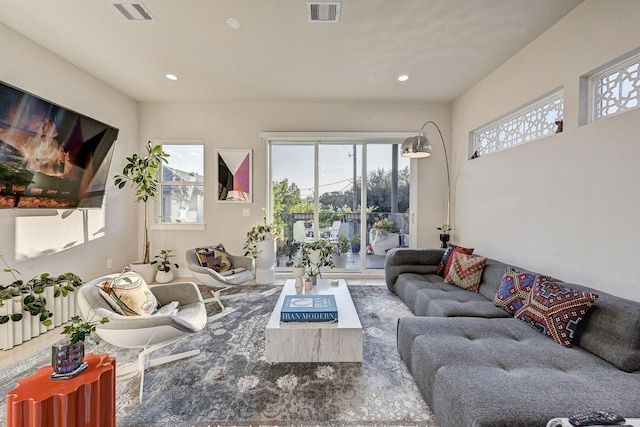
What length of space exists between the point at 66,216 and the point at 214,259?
5.68 feet

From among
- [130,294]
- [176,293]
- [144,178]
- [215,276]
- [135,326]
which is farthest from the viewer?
[144,178]

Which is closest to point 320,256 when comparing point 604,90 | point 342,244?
point 342,244

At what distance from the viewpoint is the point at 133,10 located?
2258 mm

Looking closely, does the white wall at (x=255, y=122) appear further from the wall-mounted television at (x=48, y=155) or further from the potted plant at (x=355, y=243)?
the potted plant at (x=355, y=243)

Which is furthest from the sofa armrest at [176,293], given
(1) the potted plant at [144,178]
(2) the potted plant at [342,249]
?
(2) the potted plant at [342,249]

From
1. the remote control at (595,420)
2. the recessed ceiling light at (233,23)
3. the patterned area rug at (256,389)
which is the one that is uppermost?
the recessed ceiling light at (233,23)

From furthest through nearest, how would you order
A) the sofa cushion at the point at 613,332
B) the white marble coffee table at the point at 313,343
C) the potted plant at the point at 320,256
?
the potted plant at the point at 320,256
the white marble coffee table at the point at 313,343
the sofa cushion at the point at 613,332

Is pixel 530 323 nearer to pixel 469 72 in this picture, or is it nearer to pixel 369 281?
pixel 369 281

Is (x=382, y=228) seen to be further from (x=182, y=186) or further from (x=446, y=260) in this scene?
(x=182, y=186)

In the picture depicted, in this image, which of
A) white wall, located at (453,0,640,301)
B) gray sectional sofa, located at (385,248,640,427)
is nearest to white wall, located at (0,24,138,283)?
gray sectional sofa, located at (385,248,640,427)

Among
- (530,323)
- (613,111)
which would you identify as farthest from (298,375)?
(613,111)

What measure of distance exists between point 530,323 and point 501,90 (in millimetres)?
2669

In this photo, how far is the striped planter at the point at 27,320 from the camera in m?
2.23

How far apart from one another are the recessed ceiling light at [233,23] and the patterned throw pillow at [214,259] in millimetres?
2531
